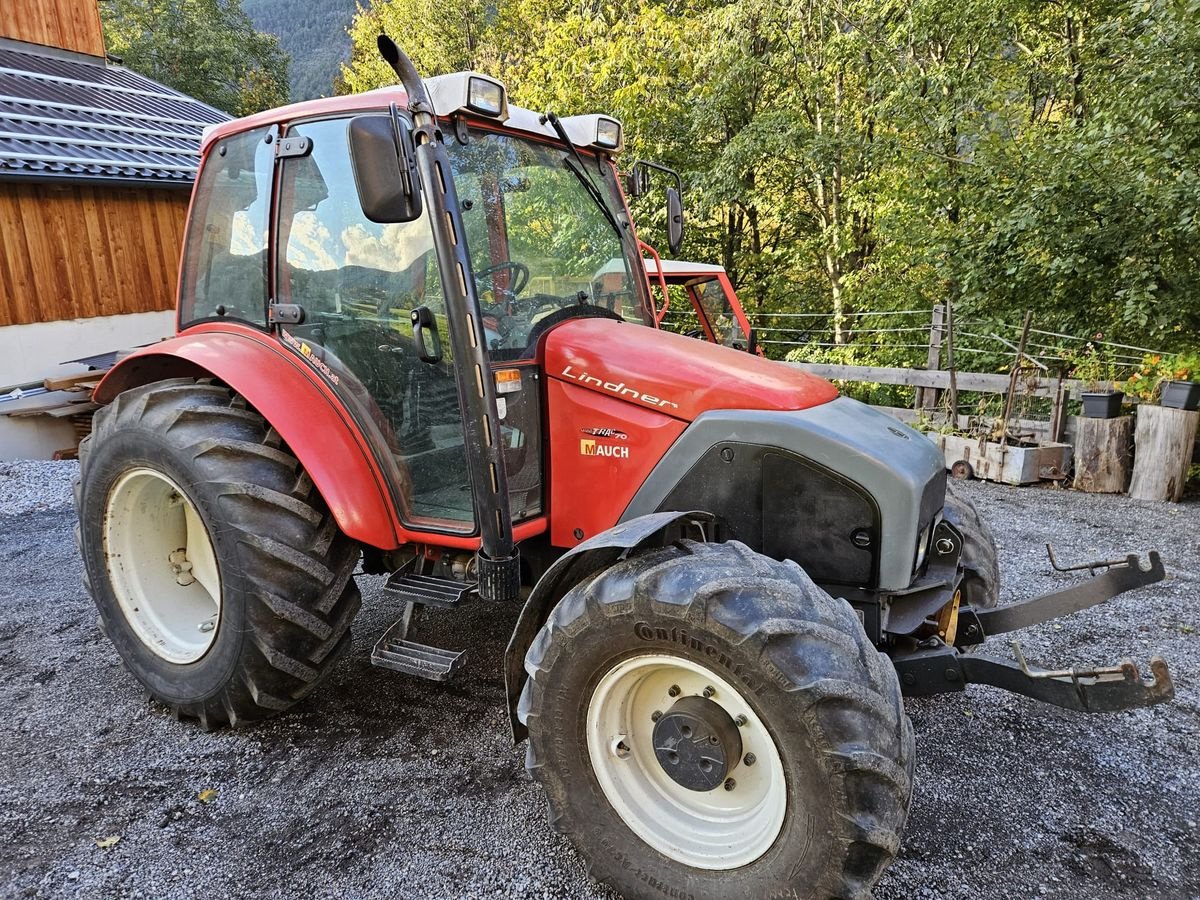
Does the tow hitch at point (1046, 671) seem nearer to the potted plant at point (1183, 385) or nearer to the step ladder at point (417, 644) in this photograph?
the step ladder at point (417, 644)

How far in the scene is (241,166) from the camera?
2.96m

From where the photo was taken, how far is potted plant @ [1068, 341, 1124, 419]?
242 inches

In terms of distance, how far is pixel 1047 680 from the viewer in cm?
215

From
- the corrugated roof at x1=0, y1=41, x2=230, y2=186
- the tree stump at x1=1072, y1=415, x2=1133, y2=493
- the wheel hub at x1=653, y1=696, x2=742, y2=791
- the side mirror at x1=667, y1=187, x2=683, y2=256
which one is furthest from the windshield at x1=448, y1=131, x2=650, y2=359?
the corrugated roof at x1=0, y1=41, x2=230, y2=186

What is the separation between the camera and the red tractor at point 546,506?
6.24 feet

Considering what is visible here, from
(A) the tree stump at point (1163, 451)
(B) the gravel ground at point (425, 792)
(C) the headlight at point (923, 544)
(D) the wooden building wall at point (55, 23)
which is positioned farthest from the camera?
(D) the wooden building wall at point (55, 23)

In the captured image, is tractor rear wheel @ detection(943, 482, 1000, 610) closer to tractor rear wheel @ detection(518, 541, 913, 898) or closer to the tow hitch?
the tow hitch

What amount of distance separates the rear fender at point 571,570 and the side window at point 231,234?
5.26 ft

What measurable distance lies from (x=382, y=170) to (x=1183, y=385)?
20.8ft

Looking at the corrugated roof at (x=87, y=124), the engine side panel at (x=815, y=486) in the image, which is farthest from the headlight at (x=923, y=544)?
the corrugated roof at (x=87, y=124)

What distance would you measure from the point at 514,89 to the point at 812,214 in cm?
604

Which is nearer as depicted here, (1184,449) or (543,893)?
(543,893)

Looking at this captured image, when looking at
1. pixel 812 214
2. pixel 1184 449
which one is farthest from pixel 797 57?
pixel 1184 449

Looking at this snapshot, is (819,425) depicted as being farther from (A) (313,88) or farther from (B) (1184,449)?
(A) (313,88)
